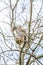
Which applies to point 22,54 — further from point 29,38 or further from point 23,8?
point 23,8

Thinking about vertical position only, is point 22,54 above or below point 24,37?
below

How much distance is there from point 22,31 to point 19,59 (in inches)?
35.7

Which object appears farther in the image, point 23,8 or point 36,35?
point 23,8

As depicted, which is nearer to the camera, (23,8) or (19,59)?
(19,59)

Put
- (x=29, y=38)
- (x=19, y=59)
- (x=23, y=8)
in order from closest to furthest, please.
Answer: (x=29, y=38) < (x=19, y=59) < (x=23, y=8)

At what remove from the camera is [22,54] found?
8.80 m

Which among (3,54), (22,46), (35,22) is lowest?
(3,54)

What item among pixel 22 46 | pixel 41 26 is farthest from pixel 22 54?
pixel 41 26

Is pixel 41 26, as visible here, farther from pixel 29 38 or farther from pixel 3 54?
pixel 3 54

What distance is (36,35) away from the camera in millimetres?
8656

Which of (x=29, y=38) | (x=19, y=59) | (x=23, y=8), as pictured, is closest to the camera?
(x=29, y=38)

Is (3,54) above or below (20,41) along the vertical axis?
below

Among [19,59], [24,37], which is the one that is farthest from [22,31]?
[19,59]

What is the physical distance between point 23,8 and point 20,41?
4.73 feet
